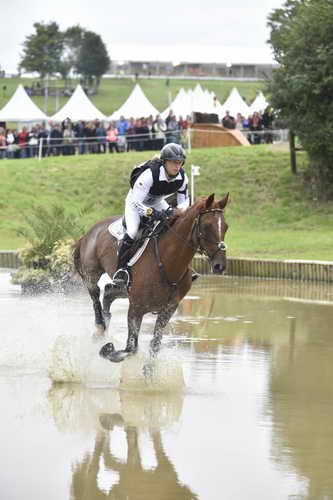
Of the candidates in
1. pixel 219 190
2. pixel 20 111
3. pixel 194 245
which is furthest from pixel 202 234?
pixel 20 111

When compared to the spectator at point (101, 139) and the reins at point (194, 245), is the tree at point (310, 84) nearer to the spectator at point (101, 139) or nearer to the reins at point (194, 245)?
the spectator at point (101, 139)

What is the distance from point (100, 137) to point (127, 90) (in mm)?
77676

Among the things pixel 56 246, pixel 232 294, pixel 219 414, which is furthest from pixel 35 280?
pixel 219 414

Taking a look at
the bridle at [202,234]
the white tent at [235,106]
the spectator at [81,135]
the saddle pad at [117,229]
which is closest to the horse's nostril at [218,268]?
the bridle at [202,234]

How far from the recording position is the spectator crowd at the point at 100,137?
40.6m

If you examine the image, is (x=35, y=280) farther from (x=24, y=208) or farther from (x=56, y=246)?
(x=24, y=208)

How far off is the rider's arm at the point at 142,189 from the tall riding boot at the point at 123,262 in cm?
34

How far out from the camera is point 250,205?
104ft

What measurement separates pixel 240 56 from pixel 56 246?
102895 millimetres

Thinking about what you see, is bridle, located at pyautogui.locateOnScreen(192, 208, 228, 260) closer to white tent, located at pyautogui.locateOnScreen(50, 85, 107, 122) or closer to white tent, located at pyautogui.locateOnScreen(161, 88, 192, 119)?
white tent, located at pyautogui.locateOnScreen(50, 85, 107, 122)

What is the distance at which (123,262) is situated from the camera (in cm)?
1171

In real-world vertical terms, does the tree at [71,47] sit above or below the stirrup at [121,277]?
above

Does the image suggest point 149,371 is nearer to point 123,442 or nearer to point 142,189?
point 142,189

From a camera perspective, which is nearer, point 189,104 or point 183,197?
point 183,197
